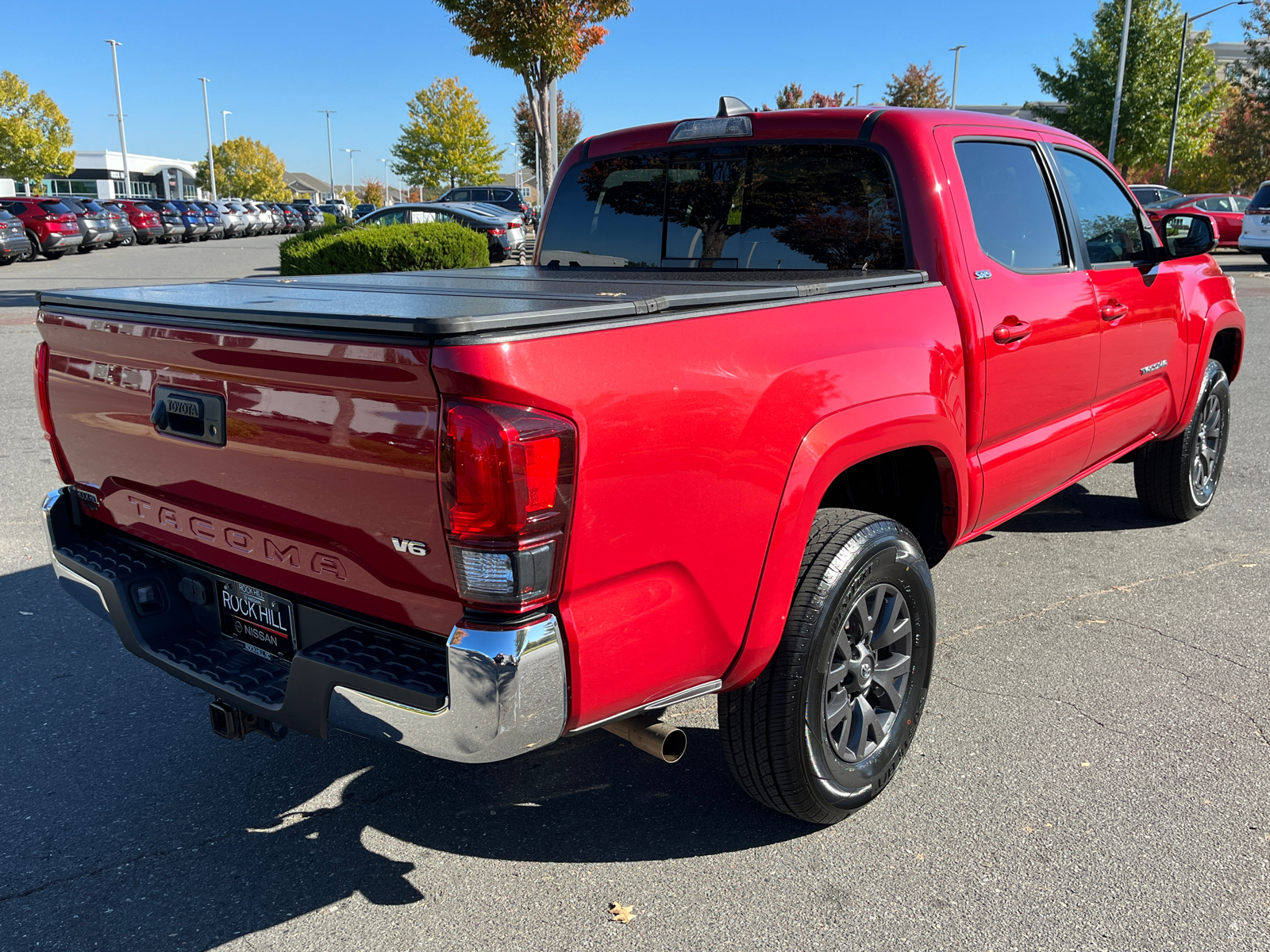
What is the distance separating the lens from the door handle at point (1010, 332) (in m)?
3.37

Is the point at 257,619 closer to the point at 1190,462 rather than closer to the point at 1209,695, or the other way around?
the point at 1209,695

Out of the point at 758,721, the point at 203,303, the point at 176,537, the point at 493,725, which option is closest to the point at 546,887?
the point at 758,721

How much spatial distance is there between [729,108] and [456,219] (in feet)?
59.4

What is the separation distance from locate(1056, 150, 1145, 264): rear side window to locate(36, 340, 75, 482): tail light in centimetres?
381

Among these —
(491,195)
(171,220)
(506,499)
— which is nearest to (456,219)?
(491,195)

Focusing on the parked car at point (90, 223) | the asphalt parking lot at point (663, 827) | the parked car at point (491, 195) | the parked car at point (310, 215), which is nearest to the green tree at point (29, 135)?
the parked car at point (310, 215)

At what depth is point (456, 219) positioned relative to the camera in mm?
21219

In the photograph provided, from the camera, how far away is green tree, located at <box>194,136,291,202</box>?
94.2 metres

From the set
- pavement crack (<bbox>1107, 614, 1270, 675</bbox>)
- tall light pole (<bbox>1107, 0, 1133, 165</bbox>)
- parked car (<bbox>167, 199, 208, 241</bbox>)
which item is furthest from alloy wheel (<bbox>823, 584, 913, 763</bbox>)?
parked car (<bbox>167, 199, 208, 241</bbox>)

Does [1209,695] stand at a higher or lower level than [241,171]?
lower

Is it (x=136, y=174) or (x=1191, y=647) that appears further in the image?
(x=136, y=174)

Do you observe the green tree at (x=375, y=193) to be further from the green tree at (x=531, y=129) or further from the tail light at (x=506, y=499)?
the tail light at (x=506, y=499)

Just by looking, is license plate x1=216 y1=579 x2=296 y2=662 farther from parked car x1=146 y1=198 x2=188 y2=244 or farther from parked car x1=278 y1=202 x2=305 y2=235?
parked car x1=278 y1=202 x2=305 y2=235

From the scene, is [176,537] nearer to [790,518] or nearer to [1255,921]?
[790,518]
